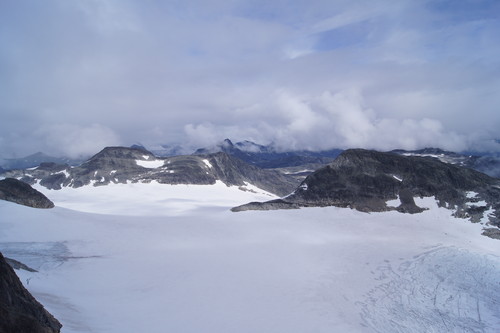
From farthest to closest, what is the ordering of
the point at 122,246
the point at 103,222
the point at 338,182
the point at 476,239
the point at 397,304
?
the point at 338,182 < the point at 103,222 < the point at 476,239 < the point at 122,246 < the point at 397,304

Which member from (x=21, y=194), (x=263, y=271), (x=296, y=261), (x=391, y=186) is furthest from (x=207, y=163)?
(x=263, y=271)

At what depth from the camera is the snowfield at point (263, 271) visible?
16219 millimetres

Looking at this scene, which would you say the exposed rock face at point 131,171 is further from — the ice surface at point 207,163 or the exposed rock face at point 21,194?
the exposed rock face at point 21,194

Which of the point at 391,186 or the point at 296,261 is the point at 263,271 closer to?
the point at 296,261

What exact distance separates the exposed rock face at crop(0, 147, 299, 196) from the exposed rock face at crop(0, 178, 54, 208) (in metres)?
72.4

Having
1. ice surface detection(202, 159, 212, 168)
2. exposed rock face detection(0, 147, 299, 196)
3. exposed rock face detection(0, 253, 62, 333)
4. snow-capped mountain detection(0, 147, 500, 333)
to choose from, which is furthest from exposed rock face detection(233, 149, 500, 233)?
ice surface detection(202, 159, 212, 168)

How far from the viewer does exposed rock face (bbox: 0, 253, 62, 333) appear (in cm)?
881

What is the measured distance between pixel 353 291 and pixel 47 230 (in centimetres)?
2897

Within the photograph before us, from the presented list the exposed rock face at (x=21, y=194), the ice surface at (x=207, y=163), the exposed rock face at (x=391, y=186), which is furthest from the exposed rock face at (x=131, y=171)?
the exposed rock face at (x=391, y=186)

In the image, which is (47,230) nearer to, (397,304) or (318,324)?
(318,324)

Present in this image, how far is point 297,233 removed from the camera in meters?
35.5

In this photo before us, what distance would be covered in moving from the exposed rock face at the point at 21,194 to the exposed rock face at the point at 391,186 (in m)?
28.1

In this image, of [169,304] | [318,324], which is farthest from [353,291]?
[169,304]

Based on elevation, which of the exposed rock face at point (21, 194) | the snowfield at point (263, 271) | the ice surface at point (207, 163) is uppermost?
the ice surface at point (207, 163)
